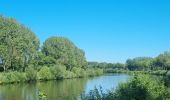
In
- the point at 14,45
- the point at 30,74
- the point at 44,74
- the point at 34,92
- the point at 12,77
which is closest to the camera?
the point at 34,92

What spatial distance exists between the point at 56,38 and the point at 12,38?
33.2m

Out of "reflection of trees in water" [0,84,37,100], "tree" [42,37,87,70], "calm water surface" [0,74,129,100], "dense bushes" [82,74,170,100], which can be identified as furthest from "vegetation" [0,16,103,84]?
"dense bushes" [82,74,170,100]

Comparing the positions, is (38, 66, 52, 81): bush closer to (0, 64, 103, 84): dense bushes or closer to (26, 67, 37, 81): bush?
(0, 64, 103, 84): dense bushes

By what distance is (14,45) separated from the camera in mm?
82188

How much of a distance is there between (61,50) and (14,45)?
33.6m

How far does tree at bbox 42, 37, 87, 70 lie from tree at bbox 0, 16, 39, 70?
78.3 ft

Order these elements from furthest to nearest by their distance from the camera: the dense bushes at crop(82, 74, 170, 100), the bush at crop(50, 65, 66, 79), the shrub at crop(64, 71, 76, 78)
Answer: the shrub at crop(64, 71, 76, 78) < the bush at crop(50, 65, 66, 79) < the dense bushes at crop(82, 74, 170, 100)

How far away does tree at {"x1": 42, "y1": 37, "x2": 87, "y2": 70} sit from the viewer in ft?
370

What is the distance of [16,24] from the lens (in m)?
83.4

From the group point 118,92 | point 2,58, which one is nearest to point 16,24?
point 2,58

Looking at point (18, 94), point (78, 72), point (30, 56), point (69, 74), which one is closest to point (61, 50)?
point (78, 72)

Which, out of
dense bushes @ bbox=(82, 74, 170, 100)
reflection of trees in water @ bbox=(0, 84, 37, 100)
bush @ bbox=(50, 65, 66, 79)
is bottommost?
reflection of trees in water @ bbox=(0, 84, 37, 100)

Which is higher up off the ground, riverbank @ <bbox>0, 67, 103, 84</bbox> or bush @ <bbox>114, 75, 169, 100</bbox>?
riverbank @ <bbox>0, 67, 103, 84</bbox>

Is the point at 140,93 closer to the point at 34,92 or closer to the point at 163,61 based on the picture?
the point at 34,92
